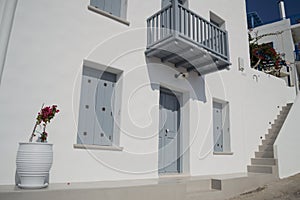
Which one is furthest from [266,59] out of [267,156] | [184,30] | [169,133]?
[169,133]

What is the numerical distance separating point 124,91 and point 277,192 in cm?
392

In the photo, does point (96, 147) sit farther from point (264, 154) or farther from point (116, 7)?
point (264, 154)

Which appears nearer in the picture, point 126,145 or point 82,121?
point 82,121

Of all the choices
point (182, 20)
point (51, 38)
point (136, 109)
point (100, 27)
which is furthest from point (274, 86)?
point (51, 38)

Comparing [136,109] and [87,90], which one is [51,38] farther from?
[136,109]

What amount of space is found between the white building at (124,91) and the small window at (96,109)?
20 millimetres

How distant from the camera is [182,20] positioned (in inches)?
222

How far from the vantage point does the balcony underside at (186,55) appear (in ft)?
16.9

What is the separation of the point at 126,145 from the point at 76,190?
5.82ft

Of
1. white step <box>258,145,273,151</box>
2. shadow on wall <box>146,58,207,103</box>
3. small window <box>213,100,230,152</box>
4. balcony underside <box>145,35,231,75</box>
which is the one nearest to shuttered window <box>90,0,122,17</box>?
balcony underside <box>145,35,231,75</box>

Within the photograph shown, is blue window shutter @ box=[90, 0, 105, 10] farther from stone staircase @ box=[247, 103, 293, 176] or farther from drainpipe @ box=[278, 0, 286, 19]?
drainpipe @ box=[278, 0, 286, 19]

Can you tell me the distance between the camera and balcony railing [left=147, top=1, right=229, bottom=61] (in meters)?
5.22

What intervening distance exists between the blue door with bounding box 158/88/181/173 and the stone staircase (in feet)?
8.21

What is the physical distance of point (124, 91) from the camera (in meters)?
4.97
